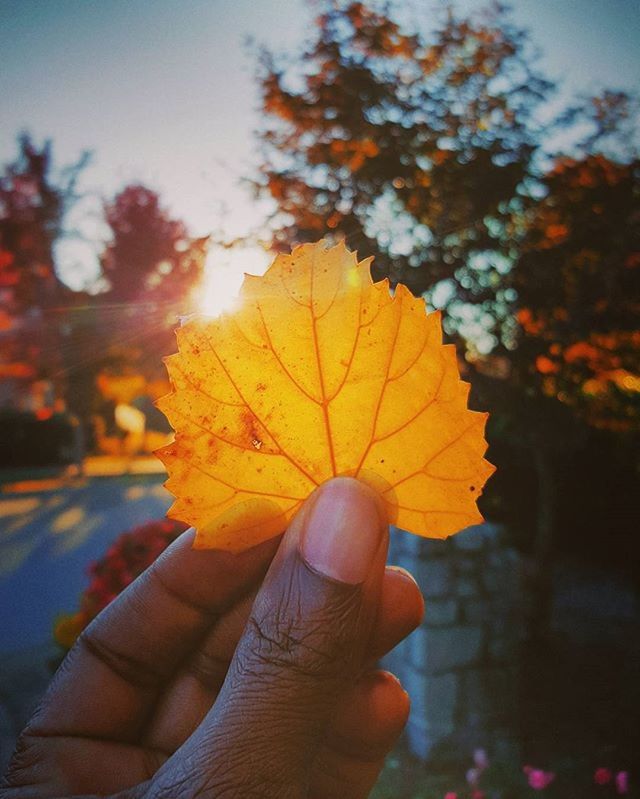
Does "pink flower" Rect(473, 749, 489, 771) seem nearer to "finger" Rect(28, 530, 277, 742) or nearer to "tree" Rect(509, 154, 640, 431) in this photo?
"tree" Rect(509, 154, 640, 431)

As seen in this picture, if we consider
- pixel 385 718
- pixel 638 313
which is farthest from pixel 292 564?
pixel 638 313

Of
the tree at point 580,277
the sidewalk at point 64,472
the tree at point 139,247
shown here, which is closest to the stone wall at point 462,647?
the tree at point 580,277

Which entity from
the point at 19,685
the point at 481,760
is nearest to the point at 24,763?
the point at 481,760

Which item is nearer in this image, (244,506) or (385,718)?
(244,506)

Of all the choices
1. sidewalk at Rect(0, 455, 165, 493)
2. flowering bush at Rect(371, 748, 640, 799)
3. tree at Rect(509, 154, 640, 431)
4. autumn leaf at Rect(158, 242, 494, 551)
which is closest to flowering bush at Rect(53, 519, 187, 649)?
flowering bush at Rect(371, 748, 640, 799)

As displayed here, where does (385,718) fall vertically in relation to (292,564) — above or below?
below

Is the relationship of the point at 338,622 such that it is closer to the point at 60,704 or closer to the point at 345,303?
the point at 345,303

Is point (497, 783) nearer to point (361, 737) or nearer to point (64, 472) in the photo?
point (361, 737)
